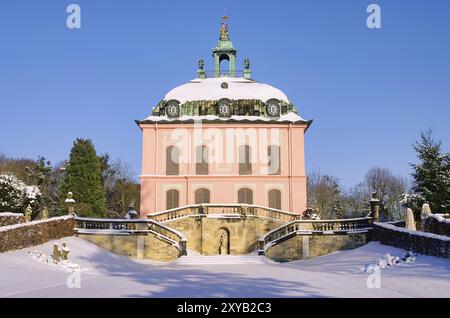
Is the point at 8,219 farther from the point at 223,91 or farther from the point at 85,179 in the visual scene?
the point at 223,91

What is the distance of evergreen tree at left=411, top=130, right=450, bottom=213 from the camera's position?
2991 centimetres

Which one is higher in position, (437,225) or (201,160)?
(201,160)

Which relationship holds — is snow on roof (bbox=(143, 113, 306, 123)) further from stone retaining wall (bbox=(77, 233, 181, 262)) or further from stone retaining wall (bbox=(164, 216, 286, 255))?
stone retaining wall (bbox=(77, 233, 181, 262))

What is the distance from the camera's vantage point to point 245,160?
113 feet

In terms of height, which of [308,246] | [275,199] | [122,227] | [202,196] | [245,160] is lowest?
[308,246]

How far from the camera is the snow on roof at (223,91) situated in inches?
1423

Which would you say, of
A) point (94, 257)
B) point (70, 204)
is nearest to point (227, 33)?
point (70, 204)

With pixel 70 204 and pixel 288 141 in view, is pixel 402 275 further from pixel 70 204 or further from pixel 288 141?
pixel 288 141

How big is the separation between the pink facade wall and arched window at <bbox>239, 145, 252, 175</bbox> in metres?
0.25

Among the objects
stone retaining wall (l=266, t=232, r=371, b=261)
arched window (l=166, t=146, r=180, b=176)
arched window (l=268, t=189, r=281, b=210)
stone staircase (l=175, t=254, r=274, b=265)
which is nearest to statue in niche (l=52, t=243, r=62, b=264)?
stone staircase (l=175, t=254, r=274, b=265)

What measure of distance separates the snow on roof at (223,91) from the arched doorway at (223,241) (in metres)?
12.4

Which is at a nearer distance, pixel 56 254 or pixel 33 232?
pixel 56 254

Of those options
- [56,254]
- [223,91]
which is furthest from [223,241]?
[223,91]

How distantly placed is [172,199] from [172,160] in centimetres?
271
